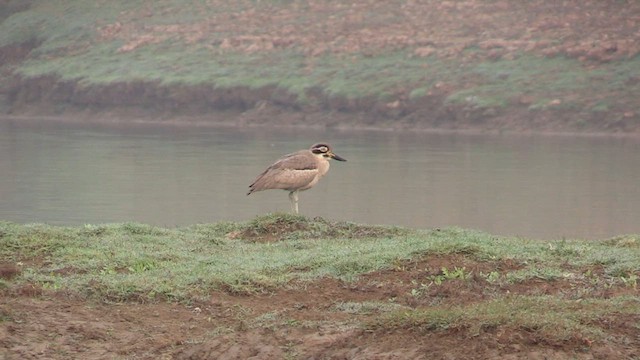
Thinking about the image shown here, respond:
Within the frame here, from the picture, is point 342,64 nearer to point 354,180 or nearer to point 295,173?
point 354,180

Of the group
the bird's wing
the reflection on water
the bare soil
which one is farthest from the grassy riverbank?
the reflection on water

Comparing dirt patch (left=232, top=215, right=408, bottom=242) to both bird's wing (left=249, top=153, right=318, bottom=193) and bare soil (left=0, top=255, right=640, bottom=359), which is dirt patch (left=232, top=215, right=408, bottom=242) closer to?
bird's wing (left=249, top=153, right=318, bottom=193)

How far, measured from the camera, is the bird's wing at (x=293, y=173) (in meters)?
15.8

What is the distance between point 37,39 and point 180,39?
749 cm

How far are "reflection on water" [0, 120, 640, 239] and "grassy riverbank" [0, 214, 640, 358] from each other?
7.07 meters

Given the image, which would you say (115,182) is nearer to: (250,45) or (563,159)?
(563,159)

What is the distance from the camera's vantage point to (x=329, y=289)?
10102 mm

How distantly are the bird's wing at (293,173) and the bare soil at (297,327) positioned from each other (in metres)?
5.31

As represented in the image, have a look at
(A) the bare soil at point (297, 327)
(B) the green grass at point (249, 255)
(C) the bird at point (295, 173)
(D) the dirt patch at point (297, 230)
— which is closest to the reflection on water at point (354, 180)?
(C) the bird at point (295, 173)

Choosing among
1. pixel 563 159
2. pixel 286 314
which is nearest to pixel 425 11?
pixel 563 159

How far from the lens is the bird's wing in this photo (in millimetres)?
15812

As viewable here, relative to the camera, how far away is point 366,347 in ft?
24.8

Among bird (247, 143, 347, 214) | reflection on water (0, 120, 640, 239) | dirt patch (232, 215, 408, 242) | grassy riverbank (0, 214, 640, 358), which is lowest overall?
reflection on water (0, 120, 640, 239)

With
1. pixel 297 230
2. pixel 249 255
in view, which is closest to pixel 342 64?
pixel 297 230
